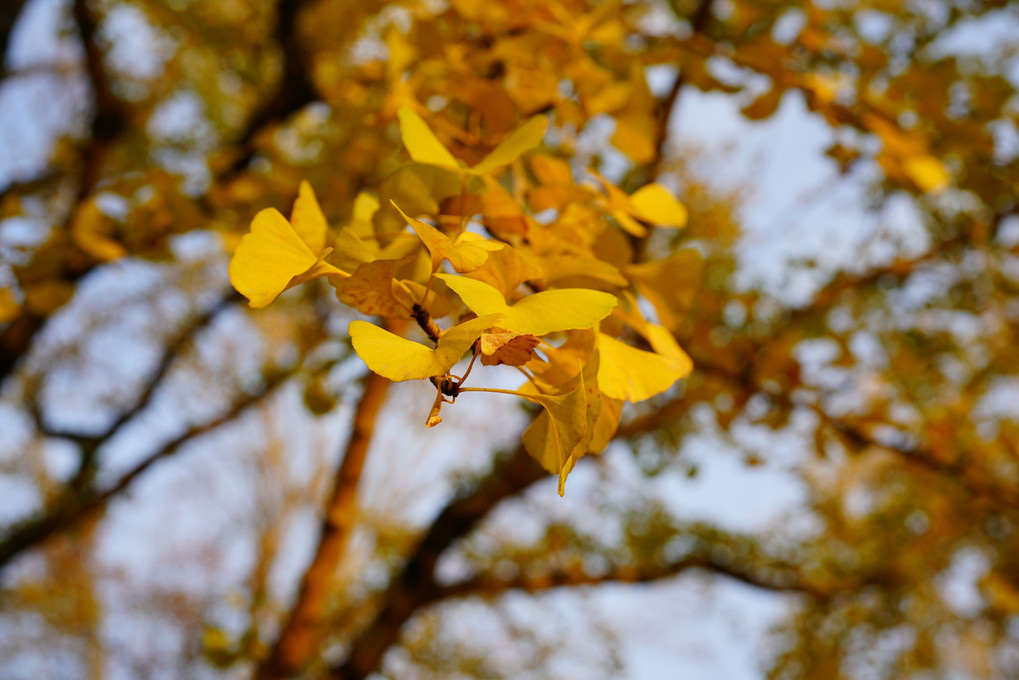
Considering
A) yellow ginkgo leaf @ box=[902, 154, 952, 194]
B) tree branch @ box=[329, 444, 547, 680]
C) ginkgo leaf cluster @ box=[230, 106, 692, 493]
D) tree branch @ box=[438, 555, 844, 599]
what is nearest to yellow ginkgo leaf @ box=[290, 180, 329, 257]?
ginkgo leaf cluster @ box=[230, 106, 692, 493]

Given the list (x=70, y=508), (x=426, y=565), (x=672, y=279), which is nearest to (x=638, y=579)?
(x=426, y=565)

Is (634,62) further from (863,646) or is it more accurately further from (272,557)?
(272,557)

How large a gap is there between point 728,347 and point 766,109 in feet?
0.98

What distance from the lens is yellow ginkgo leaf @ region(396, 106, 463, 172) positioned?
0.27m

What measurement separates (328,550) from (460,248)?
2.65ft

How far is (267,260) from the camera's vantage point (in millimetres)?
Answer: 230

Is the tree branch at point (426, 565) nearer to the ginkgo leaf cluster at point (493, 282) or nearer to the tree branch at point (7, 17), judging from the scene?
the ginkgo leaf cluster at point (493, 282)

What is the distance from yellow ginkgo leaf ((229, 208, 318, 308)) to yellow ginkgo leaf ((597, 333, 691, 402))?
0.12 m

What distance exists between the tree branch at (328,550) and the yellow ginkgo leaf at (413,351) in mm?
553

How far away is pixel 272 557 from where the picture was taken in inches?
183

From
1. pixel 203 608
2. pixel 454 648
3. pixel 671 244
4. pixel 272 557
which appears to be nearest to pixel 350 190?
pixel 671 244

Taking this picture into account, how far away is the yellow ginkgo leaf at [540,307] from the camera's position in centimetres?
20

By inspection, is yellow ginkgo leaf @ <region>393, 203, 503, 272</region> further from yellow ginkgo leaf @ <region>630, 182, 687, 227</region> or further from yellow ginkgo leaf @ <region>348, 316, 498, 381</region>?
yellow ginkgo leaf @ <region>630, 182, 687, 227</region>

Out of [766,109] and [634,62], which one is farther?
[766,109]
